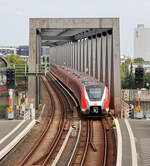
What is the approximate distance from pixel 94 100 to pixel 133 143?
11.1 meters

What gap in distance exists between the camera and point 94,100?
30.0 m

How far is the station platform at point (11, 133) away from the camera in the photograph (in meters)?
19.3

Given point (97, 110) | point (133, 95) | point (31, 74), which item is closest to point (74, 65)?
point (133, 95)

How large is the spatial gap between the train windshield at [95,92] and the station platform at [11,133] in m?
5.83

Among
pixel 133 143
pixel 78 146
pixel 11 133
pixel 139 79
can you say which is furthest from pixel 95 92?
pixel 133 143

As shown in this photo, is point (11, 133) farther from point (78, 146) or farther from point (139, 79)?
point (139, 79)

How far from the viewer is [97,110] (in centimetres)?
3008

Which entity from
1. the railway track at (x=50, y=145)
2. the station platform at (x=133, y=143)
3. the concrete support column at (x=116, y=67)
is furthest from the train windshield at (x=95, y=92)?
the concrete support column at (x=116, y=67)

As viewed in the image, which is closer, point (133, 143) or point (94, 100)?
point (133, 143)

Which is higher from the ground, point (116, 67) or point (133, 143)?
point (116, 67)

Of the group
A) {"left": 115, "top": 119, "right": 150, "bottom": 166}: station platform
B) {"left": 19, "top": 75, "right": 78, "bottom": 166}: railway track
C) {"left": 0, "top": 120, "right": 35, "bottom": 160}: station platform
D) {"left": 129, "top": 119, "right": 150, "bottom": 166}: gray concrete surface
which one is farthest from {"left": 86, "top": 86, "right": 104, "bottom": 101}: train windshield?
{"left": 0, "top": 120, "right": 35, "bottom": 160}: station platform

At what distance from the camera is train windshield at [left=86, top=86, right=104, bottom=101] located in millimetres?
30172

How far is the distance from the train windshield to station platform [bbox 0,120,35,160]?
5829 millimetres

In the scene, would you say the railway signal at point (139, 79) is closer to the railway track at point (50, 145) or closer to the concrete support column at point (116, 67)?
the railway track at point (50, 145)
